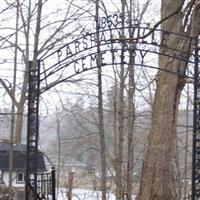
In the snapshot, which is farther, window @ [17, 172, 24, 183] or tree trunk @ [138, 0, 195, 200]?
window @ [17, 172, 24, 183]

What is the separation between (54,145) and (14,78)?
17.4ft

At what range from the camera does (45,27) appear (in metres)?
→ 13.6

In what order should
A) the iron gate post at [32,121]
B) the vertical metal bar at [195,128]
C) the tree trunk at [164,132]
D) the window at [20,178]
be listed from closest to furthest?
the vertical metal bar at [195,128]
the iron gate post at [32,121]
the tree trunk at [164,132]
the window at [20,178]

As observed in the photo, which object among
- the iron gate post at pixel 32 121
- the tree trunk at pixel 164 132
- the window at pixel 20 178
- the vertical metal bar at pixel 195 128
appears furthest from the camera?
the window at pixel 20 178

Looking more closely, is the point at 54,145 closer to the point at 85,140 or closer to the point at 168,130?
the point at 85,140

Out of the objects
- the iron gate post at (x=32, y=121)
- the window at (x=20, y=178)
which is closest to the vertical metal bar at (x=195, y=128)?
the iron gate post at (x=32, y=121)

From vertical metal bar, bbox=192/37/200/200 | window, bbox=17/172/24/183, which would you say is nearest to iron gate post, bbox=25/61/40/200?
vertical metal bar, bbox=192/37/200/200

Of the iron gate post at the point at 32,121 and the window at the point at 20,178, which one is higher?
the iron gate post at the point at 32,121

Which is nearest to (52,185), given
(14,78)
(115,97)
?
(14,78)

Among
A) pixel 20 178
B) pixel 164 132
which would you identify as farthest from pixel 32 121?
pixel 20 178

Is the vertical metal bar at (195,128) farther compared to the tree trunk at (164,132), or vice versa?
the tree trunk at (164,132)

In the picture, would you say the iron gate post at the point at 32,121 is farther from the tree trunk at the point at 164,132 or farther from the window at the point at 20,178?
the window at the point at 20,178

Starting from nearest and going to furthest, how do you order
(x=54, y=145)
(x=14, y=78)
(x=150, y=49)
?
(x=150, y=49) → (x=14, y=78) → (x=54, y=145)

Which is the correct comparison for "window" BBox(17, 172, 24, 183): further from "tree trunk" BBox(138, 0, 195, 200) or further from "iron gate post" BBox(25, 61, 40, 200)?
"iron gate post" BBox(25, 61, 40, 200)
